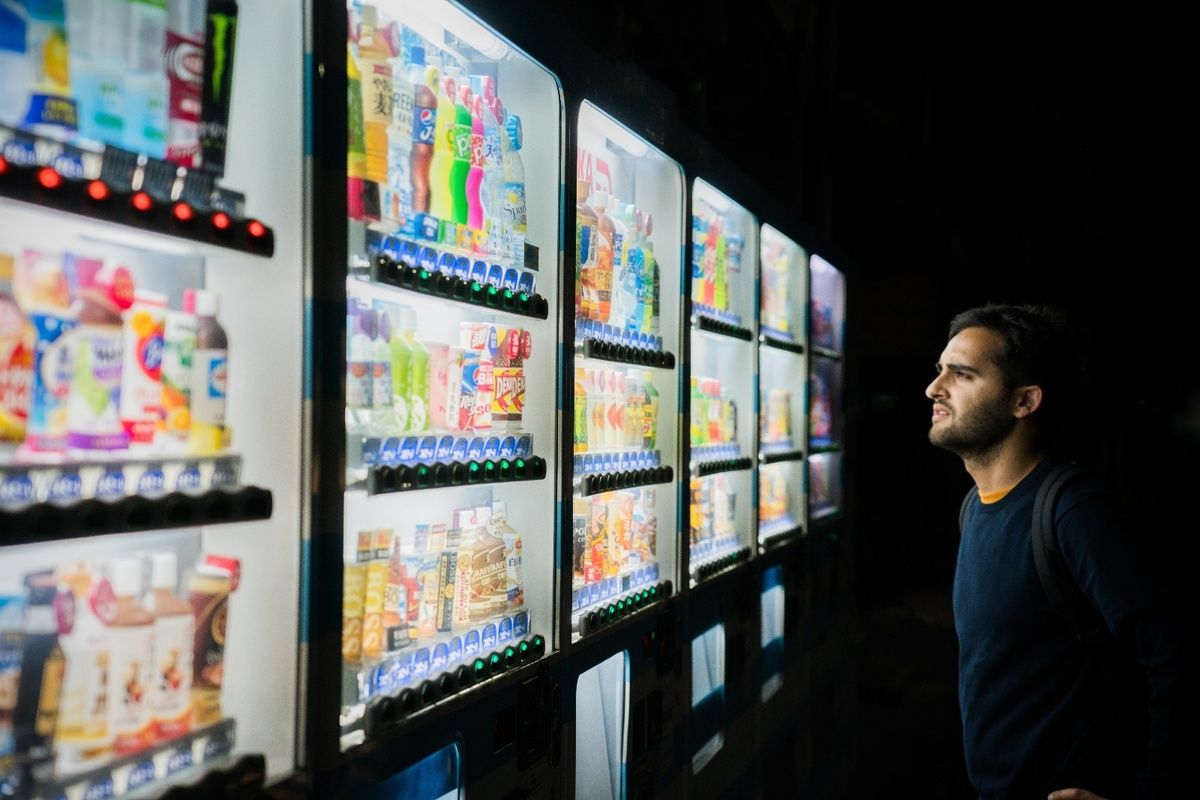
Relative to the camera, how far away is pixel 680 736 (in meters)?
2.95

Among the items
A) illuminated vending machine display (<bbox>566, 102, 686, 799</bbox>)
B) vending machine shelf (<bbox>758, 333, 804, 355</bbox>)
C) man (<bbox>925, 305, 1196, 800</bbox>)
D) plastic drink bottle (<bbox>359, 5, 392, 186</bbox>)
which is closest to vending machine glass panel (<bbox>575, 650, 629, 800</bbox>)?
illuminated vending machine display (<bbox>566, 102, 686, 799</bbox>)

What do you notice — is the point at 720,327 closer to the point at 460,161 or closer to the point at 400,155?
the point at 460,161

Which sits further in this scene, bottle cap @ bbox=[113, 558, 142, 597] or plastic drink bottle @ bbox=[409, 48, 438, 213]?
plastic drink bottle @ bbox=[409, 48, 438, 213]

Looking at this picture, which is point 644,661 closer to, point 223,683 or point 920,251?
point 223,683

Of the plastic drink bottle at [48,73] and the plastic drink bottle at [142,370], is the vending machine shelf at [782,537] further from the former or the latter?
the plastic drink bottle at [48,73]

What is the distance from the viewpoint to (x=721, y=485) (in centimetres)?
373

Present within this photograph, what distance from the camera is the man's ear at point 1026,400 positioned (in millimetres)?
2084

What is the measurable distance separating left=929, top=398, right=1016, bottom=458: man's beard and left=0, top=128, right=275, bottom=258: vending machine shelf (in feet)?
5.21

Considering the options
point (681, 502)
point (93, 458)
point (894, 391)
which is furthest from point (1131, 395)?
point (93, 458)

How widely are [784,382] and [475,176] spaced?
283 cm

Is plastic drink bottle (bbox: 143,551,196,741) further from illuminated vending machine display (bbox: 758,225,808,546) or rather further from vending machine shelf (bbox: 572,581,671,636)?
illuminated vending machine display (bbox: 758,225,808,546)

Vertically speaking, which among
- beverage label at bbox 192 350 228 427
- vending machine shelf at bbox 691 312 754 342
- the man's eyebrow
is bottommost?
beverage label at bbox 192 350 228 427

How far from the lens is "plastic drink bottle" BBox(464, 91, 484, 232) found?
214cm

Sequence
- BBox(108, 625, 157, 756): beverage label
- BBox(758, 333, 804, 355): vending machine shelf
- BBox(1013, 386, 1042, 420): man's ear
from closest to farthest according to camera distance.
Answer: BBox(108, 625, 157, 756): beverage label, BBox(1013, 386, 1042, 420): man's ear, BBox(758, 333, 804, 355): vending machine shelf
